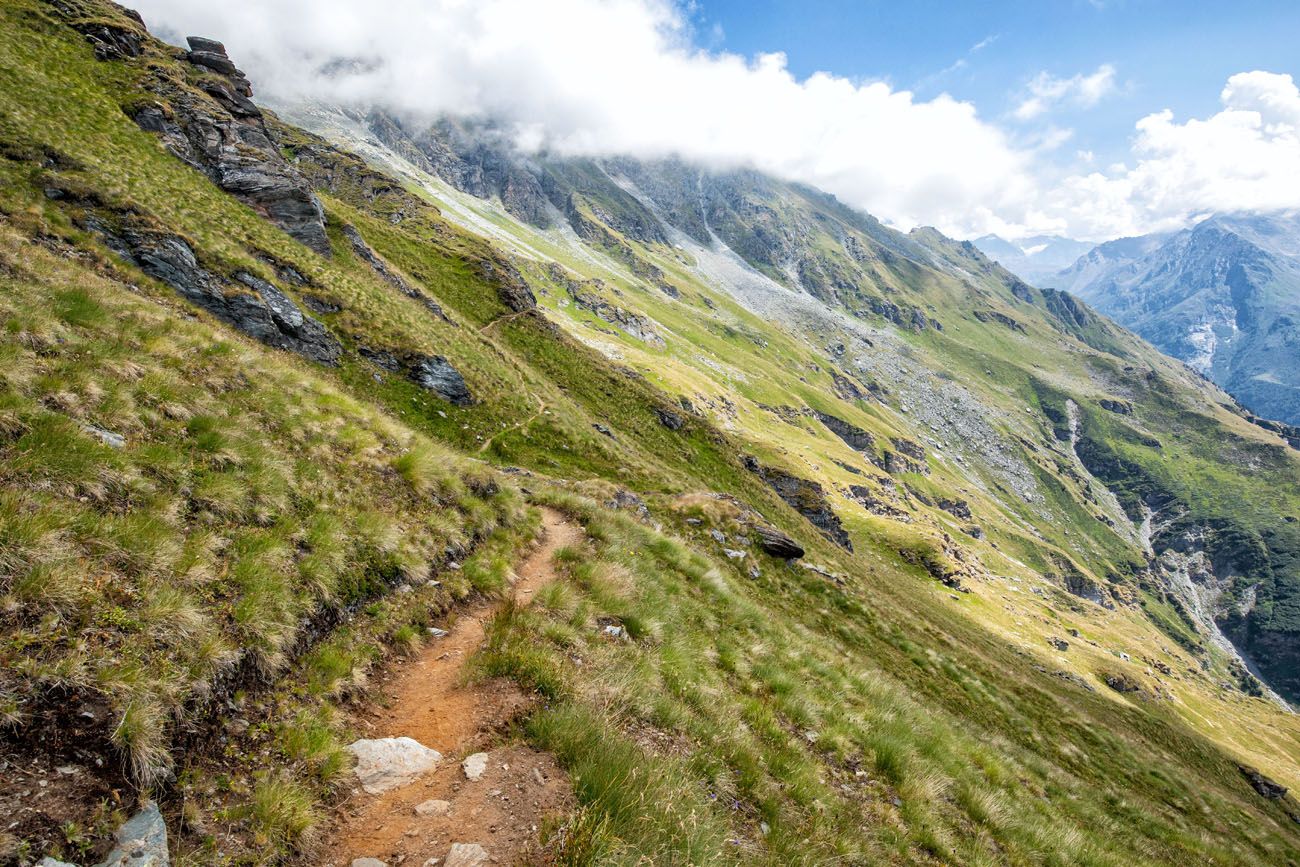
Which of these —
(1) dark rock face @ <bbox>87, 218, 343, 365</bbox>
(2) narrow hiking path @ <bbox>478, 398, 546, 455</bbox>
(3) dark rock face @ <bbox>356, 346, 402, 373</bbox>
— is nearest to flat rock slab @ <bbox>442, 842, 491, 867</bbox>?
(2) narrow hiking path @ <bbox>478, 398, 546, 455</bbox>

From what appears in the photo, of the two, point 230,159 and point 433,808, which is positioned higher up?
point 230,159

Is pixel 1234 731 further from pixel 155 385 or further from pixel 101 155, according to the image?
pixel 101 155

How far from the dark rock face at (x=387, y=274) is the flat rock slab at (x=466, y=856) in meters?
45.8

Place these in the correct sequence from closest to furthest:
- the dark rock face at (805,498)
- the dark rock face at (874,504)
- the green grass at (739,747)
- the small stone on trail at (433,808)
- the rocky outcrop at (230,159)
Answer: the small stone on trail at (433,808) → the green grass at (739,747) → the rocky outcrop at (230,159) → the dark rock face at (805,498) → the dark rock face at (874,504)

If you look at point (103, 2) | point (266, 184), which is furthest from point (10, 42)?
point (103, 2)

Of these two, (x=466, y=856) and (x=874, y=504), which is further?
(x=874, y=504)

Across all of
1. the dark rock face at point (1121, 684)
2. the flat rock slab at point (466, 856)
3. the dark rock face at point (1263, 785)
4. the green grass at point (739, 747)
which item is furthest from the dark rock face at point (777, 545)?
the dark rock face at point (1121, 684)

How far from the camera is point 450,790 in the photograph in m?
6.07

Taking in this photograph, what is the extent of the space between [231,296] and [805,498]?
6095cm

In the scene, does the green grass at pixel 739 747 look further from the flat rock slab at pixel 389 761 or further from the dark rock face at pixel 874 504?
the dark rock face at pixel 874 504

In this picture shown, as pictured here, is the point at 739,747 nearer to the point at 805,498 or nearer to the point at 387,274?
the point at 387,274

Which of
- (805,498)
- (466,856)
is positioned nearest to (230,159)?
(466,856)

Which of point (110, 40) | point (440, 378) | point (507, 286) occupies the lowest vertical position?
point (440, 378)

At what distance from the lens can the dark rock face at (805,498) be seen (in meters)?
67.6
